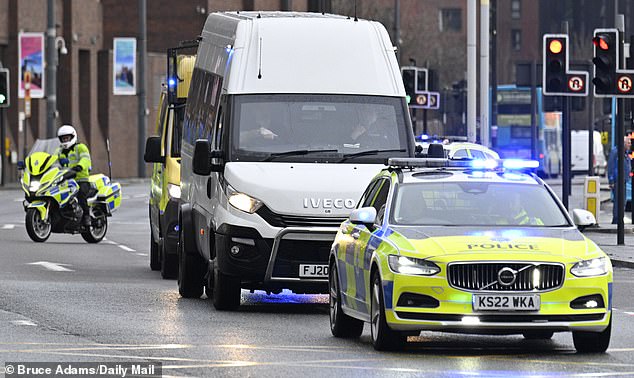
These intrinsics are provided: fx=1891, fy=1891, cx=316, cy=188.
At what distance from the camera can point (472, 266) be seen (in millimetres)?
13500

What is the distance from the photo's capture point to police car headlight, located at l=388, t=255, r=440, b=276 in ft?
44.3

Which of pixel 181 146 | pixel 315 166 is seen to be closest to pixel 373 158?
pixel 315 166

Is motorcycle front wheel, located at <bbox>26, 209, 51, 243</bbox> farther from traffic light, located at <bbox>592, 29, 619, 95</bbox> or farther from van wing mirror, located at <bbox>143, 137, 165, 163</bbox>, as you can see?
traffic light, located at <bbox>592, 29, 619, 95</bbox>

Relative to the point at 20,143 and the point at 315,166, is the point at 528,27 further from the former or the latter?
the point at 315,166

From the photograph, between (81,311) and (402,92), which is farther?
(402,92)

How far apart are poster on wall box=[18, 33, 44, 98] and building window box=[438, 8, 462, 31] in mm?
75900

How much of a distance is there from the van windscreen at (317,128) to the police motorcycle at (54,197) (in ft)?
36.8

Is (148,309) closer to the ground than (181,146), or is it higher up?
closer to the ground

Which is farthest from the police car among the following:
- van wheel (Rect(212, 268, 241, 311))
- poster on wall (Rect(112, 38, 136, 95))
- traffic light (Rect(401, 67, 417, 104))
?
poster on wall (Rect(112, 38, 136, 95))

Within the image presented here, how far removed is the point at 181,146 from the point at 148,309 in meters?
4.69

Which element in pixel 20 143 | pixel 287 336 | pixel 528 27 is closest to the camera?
pixel 287 336

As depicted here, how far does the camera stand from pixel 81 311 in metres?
17.3

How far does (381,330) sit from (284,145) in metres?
4.96

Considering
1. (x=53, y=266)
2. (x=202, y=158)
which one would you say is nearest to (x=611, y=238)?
(x=53, y=266)
